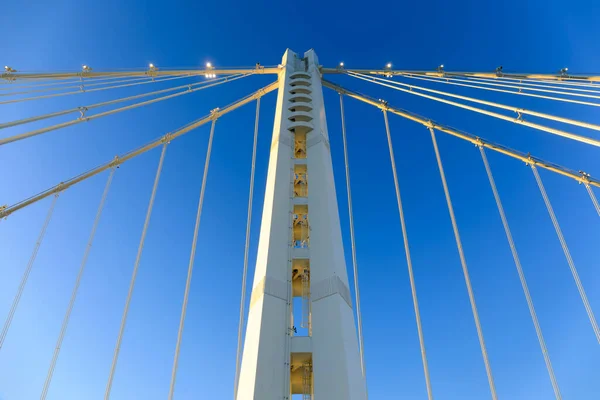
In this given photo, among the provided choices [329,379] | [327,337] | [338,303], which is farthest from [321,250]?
[329,379]

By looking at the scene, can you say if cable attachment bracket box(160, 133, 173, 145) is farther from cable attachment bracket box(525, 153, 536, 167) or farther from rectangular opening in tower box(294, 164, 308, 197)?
cable attachment bracket box(525, 153, 536, 167)

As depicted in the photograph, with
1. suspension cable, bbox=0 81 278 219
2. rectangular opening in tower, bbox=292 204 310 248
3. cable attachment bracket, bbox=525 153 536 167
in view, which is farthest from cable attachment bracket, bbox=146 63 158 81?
cable attachment bracket, bbox=525 153 536 167

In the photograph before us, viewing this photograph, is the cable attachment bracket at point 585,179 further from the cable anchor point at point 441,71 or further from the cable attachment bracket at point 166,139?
the cable attachment bracket at point 166,139

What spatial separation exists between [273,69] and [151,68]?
5.10 metres

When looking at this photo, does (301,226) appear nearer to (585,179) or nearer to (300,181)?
(300,181)

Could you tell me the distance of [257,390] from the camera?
691 cm

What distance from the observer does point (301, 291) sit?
31.2ft

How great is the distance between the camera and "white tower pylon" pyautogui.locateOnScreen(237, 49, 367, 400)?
7234 mm

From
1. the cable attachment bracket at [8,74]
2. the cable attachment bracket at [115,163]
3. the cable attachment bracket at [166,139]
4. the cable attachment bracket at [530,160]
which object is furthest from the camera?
the cable attachment bracket at [166,139]

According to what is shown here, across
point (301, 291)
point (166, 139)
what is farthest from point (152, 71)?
point (301, 291)

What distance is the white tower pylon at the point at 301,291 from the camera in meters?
7.23

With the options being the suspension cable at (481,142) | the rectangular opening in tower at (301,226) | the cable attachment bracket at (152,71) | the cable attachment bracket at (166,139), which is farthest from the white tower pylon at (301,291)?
the cable attachment bracket at (152,71)

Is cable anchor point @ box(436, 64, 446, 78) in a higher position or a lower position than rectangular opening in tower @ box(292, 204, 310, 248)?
higher

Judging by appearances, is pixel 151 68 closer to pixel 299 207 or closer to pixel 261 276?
pixel 299 207
